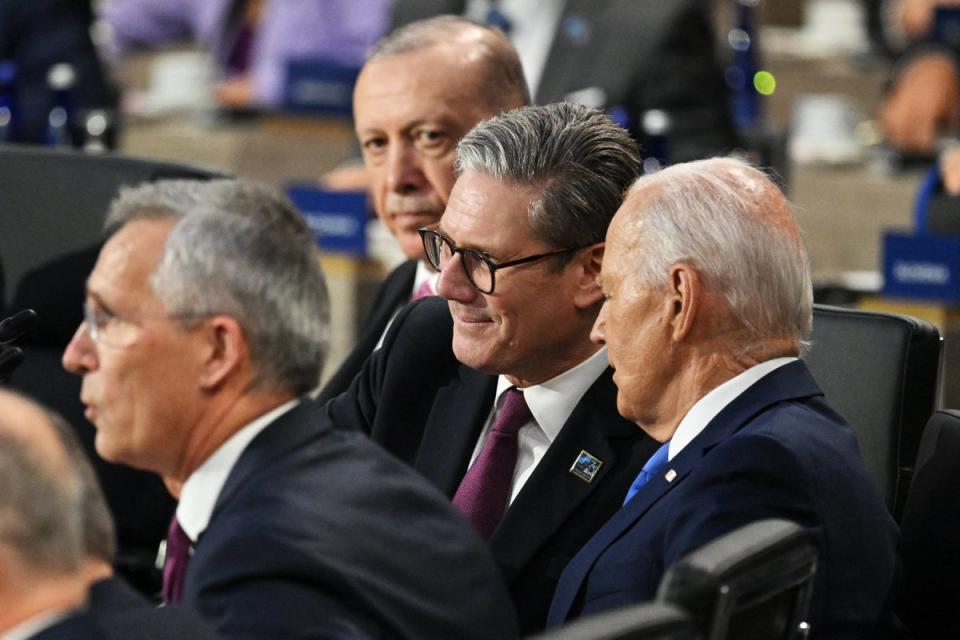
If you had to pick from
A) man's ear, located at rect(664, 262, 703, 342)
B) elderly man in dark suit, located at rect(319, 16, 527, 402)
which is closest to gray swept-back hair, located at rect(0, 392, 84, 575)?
man's ear, located at rect(664, 262, 703, 342)

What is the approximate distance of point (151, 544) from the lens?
3.05m

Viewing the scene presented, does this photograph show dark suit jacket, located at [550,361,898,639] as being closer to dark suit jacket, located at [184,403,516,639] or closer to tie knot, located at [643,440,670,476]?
tie knot, located at [643,440,670,476]

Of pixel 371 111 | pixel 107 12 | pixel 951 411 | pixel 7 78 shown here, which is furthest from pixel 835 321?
pixel 107 12

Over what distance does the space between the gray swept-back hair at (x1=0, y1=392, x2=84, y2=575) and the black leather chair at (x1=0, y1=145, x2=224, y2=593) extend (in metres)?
1.71

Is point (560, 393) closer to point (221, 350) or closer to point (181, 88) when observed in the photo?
point (221, 350)

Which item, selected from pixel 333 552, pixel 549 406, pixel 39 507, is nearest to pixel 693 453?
pixel 549 406

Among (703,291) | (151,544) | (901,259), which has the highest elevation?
(703,291)

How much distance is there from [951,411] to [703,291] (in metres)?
0.46

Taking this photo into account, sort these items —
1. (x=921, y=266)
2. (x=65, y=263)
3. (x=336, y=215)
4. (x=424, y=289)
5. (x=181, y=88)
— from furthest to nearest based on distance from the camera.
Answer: (x=181, y=88)
(x=336, y=215)
(x=921, y=266)
(x=65, y=263)
(x=424, y=289)

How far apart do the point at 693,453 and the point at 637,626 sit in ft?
2.29

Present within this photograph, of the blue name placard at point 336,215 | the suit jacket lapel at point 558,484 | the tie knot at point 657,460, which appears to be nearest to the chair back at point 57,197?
the blue name placard at point 336,215

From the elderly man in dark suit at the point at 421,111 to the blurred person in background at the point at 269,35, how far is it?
2110 mm

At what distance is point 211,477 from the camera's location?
5.57 feet

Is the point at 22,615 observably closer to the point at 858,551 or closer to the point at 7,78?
the point at 858,551
